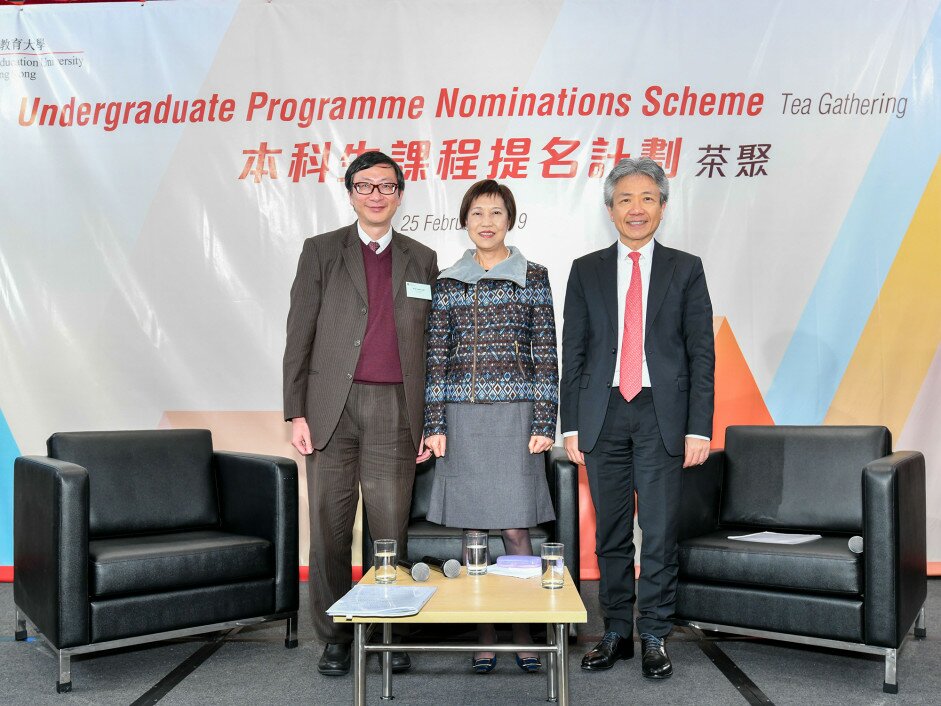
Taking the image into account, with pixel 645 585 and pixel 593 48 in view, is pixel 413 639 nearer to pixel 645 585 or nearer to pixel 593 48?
pixel 645 585

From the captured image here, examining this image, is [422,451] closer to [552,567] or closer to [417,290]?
[417,290]

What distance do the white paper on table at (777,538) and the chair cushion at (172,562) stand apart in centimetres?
172

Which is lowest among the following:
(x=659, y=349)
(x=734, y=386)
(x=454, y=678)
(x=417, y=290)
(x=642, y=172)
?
(x=454, y=678)

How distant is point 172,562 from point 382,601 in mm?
1091

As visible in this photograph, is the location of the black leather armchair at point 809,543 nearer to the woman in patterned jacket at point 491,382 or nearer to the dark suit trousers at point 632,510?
the dark suit trousers at point 632,510

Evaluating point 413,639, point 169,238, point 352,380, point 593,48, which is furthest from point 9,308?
point 593,48

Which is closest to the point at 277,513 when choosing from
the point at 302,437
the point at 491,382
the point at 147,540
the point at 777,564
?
the point at 302,437

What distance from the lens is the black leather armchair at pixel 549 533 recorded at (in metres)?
3.15

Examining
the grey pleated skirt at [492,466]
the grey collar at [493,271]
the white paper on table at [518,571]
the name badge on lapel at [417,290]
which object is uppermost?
the grey collar at [493,271]

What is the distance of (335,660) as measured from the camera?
2.92 m

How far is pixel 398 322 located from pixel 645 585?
1.23m

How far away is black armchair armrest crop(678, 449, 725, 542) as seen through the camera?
3.18 meters

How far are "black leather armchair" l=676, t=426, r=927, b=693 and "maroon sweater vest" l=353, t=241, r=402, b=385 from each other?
3.76ft

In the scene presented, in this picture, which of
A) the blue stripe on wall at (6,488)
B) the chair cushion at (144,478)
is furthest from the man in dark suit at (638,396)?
the blue stripe on wall at (6,488)
